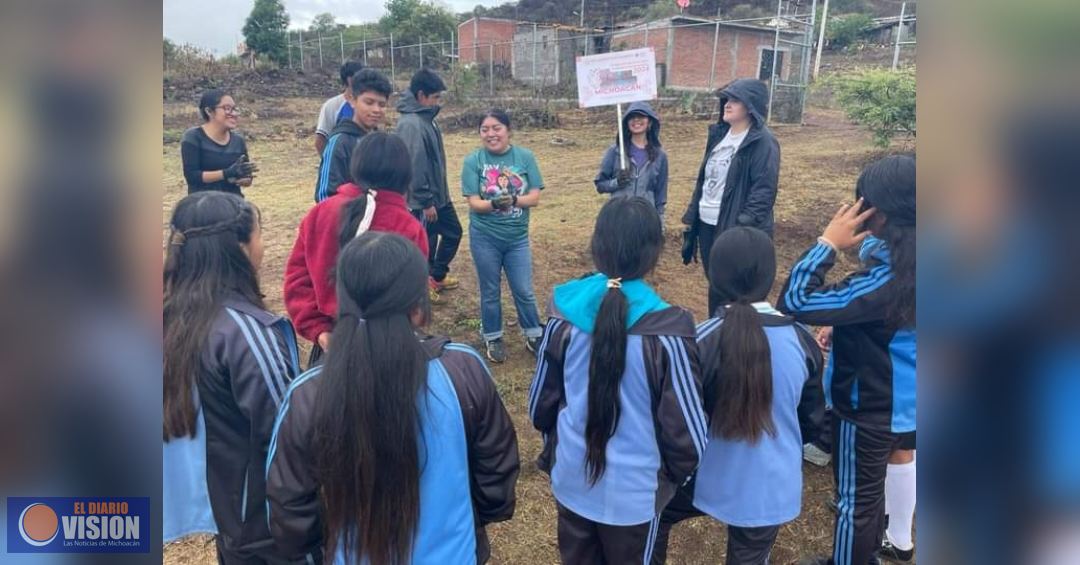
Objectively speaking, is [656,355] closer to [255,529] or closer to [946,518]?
[946,518]

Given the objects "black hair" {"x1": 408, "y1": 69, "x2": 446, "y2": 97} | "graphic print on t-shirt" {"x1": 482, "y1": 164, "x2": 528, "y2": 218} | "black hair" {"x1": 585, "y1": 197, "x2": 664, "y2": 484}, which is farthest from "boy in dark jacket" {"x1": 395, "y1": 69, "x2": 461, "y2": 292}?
"black hair" {"x1": 585, "y1": 197, "x2": 664, "y2": 484}

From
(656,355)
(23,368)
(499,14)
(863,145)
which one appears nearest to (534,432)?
(656,355)

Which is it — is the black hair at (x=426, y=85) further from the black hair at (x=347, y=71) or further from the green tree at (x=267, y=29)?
the green tree at (x=267, y=29)

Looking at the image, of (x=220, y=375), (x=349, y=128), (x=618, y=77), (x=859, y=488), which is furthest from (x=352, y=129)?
(x=859, y=488)

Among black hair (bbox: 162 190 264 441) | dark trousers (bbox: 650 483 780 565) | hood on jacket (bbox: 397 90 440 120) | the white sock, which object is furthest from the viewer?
hood on jacket (bbox: 397 90 440 120)

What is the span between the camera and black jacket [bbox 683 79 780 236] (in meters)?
3.76

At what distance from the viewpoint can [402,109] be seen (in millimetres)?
4352

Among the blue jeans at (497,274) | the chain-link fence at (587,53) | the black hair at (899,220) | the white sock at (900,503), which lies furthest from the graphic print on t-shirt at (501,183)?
the chain-link fence at (587,53)

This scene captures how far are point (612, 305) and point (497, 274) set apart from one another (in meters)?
2.52

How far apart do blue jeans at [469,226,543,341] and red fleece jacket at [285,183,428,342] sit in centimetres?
150

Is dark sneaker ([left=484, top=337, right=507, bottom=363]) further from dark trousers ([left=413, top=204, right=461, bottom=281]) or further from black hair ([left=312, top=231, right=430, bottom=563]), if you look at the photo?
black hair ([left=312, top=231, right=430, bottom=563])

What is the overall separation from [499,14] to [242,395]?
4824 centimetres

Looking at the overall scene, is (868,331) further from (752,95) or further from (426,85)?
(426,85)

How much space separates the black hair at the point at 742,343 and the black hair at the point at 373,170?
1.34 metres
